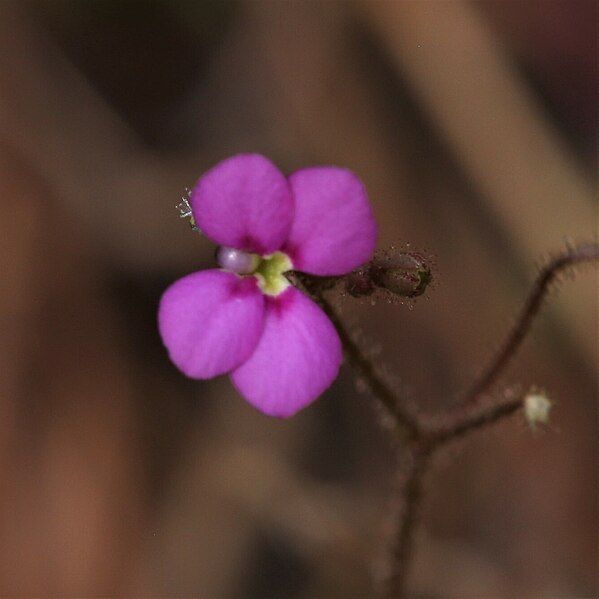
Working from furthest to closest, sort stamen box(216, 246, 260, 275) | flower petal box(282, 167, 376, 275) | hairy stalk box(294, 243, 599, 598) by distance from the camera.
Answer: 1. hairy stalk box(294, 243, 599, 598)
2. stamen box(216, 246, 260, 275)
3. flower petal box(282, 167, 376, 275)

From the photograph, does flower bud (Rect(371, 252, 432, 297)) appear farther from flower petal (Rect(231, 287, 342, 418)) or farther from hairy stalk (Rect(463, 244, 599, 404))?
hairy stalk (Rect(463, 244, 599, 404))

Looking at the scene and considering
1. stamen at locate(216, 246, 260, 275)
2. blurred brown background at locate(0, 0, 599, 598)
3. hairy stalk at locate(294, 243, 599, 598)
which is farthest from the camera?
blurred brown background at locate(0, 0, 599, 598)

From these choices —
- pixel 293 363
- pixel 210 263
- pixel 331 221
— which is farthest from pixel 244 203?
pixel 210 263

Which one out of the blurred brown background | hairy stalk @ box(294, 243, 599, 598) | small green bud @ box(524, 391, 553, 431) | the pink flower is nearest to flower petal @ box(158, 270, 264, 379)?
the pink flower

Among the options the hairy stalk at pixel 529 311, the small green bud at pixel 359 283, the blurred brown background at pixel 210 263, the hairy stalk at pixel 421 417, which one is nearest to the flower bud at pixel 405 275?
the small green bud at pixel 359 283

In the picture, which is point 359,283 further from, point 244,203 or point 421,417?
point 421,417

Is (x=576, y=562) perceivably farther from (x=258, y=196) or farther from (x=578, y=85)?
(x=258, y=196)
